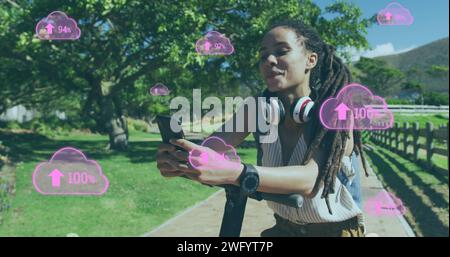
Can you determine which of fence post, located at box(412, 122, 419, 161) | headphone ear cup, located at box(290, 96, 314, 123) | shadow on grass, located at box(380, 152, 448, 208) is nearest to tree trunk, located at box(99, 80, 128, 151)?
shadow on grass, located at box(380, 152, 448, 208)

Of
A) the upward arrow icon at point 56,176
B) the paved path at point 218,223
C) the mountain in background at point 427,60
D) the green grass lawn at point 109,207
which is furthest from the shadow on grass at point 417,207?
the mountain in background at point 427,60

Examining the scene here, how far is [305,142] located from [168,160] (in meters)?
0.70

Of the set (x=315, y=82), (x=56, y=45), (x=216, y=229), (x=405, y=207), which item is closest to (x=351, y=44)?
(x=405, y=207)

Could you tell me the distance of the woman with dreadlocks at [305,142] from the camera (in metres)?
1.81

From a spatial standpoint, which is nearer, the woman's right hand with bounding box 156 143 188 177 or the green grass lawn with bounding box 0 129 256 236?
the woman's right hand with bounding box 156 143 188 177

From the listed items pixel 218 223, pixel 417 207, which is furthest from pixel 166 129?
pixel 417 207

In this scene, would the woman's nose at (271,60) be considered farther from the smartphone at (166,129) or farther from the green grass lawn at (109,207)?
the green grass lawn at (109,207)

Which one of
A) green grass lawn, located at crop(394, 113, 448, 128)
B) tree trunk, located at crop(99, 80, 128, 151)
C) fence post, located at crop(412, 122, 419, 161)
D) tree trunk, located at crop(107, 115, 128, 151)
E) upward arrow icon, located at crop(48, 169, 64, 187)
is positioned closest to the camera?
upward arrow icon, located at crop(48, 169, 64, 187)

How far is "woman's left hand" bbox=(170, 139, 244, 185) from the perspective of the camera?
1.44 m

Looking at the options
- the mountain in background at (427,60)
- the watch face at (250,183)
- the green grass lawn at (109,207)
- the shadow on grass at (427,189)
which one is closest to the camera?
the watch face at (250,183)

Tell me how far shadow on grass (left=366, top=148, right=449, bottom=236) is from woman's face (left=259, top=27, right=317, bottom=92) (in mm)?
6323

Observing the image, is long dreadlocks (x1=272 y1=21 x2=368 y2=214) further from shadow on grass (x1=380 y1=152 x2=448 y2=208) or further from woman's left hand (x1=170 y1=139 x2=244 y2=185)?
shadow on grass (x1=380 y1=152 x2=448 y2=208)

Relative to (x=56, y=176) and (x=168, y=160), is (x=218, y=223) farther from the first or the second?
(x=56, y=176)

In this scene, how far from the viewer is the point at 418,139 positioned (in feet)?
48.1
